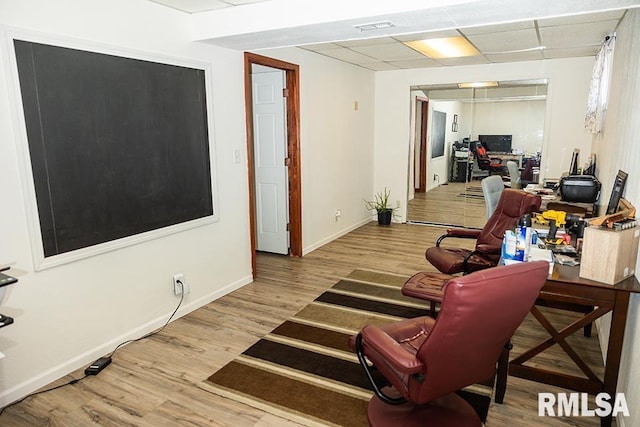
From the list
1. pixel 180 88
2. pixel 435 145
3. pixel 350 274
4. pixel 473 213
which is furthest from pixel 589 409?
pixel 435 145

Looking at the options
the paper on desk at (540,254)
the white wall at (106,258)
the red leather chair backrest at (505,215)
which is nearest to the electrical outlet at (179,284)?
the white wall at (106,258)

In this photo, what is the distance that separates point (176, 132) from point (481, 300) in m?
2.55

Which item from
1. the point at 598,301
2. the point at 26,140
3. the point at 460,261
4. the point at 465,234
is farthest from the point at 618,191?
the point at 26,140

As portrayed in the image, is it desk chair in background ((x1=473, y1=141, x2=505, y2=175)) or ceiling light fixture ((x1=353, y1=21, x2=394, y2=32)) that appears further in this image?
desk chair in background ((x1=473, y1=141, x2=505, y2=175))

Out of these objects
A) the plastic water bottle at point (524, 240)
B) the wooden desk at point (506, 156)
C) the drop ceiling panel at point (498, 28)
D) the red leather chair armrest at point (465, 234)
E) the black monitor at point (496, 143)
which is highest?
the drop ceiling panel at point (498, 28)

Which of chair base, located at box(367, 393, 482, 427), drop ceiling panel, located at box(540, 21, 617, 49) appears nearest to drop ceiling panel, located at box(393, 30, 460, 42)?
drop ceiling panel, located at box(540, 21, 617, 49)

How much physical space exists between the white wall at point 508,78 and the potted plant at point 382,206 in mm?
182

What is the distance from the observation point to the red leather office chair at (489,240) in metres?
3.41

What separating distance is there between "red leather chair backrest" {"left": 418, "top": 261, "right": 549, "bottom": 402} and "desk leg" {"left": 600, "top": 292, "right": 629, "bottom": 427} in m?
0.59

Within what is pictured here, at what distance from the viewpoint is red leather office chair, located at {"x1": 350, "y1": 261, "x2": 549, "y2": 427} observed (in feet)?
5.30

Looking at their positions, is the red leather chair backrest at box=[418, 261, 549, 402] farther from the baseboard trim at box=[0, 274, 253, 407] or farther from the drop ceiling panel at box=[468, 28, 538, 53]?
the drop ceiling panel at box=[468, 28, 538, 53]

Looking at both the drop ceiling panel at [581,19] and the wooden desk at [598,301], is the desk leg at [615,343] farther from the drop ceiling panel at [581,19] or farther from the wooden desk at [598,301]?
the drop ceiling panel at [581,19]

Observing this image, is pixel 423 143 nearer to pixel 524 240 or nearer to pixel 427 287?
pixel 427 287

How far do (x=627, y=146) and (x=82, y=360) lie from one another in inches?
147
